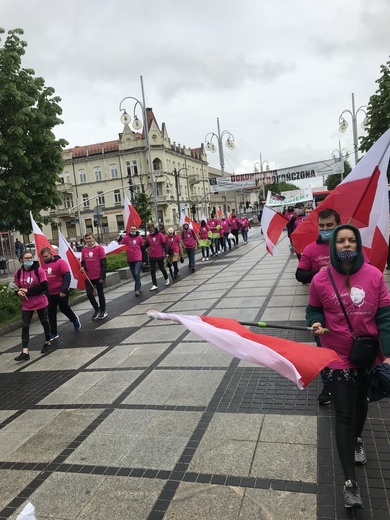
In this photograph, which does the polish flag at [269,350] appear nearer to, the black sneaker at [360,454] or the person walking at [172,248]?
the black sneaker at [360,454]

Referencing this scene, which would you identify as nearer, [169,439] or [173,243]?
[169,439]

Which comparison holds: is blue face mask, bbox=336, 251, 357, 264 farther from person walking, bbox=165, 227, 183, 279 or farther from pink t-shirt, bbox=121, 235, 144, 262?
person walking, bbox=165, 227, 183, 279

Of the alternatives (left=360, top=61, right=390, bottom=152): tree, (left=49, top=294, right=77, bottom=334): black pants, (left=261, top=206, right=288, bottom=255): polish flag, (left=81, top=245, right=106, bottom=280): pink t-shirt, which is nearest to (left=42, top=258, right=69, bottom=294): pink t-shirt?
(left=49, top=294, right=77, bottom=334): black pants

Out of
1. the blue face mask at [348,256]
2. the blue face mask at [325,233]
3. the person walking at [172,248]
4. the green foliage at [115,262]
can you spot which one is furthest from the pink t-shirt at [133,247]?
the blue face mask at [348,256]

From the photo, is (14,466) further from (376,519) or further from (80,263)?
(80,263)

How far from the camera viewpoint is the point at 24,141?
1209 centimetres

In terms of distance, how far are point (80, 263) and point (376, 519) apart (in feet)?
27.4

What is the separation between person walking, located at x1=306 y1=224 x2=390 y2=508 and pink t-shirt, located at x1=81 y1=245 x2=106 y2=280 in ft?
24.0

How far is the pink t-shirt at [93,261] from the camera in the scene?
9766 millimetres

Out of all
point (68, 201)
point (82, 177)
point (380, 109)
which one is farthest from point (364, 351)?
point (68, 201)

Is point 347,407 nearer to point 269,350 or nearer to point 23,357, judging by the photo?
point 269,350

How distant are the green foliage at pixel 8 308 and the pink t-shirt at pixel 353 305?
8.55 meters

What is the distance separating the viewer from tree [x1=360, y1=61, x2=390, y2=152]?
2302cm

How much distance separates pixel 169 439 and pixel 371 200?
3.34 metres
